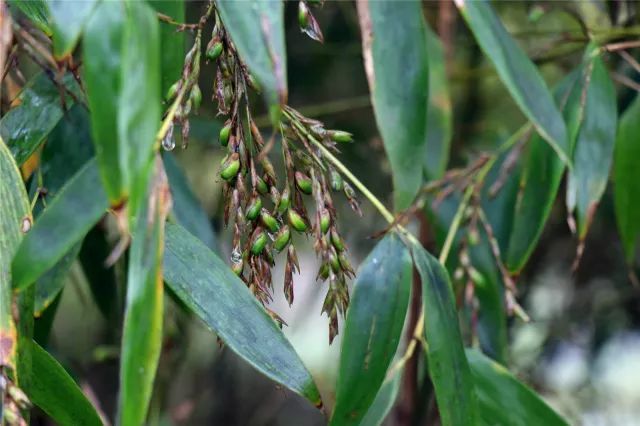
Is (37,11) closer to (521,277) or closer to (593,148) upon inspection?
(593,148)

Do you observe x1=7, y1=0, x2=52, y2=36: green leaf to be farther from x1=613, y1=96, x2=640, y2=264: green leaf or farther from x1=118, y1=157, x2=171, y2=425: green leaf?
x1=613, y1=96, x2=640, y2=264: green leaf

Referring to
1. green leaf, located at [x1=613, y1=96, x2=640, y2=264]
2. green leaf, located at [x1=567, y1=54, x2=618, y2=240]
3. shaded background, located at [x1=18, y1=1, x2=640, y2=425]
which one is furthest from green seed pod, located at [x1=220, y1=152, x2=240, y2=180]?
shaded background, located at [x1=18, y1=1, x2=640, y2=425]

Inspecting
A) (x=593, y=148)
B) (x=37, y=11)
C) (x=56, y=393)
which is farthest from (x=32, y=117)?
(x=593, y=148)

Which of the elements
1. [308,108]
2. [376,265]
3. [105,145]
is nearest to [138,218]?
[105,145]

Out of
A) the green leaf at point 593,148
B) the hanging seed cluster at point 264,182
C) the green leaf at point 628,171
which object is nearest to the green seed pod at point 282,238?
the hanging seed cluster at point 264,182

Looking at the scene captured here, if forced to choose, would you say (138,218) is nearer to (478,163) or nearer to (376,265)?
(376,265)
